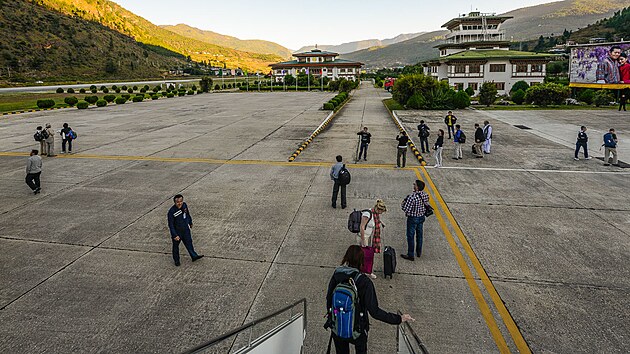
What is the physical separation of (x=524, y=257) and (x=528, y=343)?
2699 mm

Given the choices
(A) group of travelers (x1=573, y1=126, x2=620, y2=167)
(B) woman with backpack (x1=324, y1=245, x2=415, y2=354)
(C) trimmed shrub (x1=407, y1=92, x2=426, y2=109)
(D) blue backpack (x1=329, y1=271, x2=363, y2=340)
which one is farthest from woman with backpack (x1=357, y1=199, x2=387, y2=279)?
(C) trimmed shrub (x1=407, y1=92, x2=426, y2=109)

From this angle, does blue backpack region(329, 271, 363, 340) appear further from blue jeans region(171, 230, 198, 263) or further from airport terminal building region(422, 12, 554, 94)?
airport terminal building region(422, 12, 554, 94)

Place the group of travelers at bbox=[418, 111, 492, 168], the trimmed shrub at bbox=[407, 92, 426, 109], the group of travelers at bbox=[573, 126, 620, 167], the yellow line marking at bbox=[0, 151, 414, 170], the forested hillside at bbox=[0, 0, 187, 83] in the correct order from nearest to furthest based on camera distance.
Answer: the group of travelers at bbox=[573, 126, 620, 167] < the group of travelers at bbox=[418, 111, 492, 168] < the yellow line marking at bbox=[0, 151, 414, 170] < the trimmed shrub at bbox=[407, 92, 426, 109] < the forested hillside at bbox=[0, 0, 187, 83]

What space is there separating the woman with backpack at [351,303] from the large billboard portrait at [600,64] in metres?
45.7

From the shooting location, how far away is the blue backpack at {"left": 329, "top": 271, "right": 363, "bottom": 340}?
11.9 ft

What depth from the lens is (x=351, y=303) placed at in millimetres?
3633

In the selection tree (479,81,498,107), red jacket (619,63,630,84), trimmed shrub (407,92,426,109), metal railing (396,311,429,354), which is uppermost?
red jacket (619,63,630,84)

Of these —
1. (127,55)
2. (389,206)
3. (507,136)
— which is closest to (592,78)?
(507,136)

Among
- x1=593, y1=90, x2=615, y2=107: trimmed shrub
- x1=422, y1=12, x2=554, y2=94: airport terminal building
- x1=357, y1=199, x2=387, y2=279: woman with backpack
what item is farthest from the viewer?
x1=422, y1=12, x2=554, y2=94: airport terminal building

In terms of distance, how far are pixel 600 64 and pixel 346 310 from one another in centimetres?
4724

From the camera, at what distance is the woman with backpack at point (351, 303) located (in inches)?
144

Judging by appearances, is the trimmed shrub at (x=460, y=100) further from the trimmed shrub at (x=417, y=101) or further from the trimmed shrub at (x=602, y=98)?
the trimmed shrub at (x=602, y=98)

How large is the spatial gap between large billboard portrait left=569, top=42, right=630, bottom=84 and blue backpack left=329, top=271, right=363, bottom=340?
45822 millimetres

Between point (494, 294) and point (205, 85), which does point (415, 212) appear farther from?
point (205, 85)
